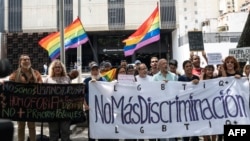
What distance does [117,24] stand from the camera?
5266cm

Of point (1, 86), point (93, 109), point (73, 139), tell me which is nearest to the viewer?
point (1, 86)

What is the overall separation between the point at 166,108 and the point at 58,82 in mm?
2019

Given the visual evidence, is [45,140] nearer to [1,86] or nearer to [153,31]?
[1,86]

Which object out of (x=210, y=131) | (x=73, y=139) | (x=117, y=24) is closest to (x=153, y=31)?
(x=73, y=139)

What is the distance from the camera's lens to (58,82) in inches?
268

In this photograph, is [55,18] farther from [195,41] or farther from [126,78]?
[126,78]

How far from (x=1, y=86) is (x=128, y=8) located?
1875 inches

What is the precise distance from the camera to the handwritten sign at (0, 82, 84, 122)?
256 inches

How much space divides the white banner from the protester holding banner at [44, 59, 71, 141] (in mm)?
465

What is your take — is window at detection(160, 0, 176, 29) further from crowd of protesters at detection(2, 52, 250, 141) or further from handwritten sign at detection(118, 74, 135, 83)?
handwritten sign at detection(118, 74, 135, 83)

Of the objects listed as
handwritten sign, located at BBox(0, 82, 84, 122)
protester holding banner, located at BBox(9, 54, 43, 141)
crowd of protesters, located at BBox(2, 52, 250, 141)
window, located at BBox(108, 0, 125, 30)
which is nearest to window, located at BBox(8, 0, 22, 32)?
window, located at BBox(108, 0, 125, 30)

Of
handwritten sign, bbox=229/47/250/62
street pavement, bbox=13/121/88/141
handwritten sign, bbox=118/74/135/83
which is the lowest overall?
street pavement, bbox=13/121/88/141

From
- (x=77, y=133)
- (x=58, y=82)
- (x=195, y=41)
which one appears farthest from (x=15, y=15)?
(x=58, y=82)

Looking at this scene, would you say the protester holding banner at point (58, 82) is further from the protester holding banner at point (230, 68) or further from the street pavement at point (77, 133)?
the protester holding banner at point (230, 68)
